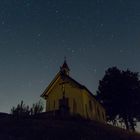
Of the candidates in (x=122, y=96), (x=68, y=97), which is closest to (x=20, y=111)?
(x=68, y=97)

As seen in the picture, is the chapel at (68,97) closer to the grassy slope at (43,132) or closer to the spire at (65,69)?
the spire at (65,69)

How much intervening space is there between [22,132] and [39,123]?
329 centimetres

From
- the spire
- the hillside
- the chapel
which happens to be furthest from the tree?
the hillside

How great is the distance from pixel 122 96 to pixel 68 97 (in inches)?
731

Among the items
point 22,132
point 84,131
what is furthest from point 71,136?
point 22,132

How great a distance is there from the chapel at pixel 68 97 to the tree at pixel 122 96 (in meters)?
11.8

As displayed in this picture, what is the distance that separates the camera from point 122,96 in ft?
151

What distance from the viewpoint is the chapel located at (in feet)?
101

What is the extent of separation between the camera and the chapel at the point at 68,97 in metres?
30.7

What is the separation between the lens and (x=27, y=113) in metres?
27.0

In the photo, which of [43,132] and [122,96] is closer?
[43,132]

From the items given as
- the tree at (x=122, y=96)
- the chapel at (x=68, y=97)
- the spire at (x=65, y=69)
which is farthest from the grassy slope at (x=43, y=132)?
the tree at (x=122, y=96)

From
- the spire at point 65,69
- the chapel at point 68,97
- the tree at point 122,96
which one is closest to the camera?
the chapel at point 68,97

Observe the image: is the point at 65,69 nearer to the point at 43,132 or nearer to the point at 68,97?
the point at 68,97
